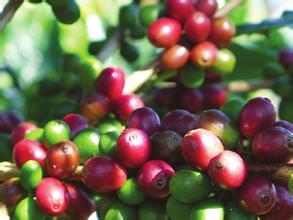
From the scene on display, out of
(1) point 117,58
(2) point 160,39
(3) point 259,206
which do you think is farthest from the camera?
(1) point 117,58

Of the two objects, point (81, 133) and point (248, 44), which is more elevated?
point (81, 133)

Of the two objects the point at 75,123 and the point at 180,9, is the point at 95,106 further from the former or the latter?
the point at 180,9

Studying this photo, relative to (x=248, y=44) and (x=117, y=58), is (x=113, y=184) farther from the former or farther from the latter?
(x=248, y=44)

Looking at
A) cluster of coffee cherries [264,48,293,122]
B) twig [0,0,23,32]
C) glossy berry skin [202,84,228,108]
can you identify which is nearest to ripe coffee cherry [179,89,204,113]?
glossy berry skin [202,84,228,108]

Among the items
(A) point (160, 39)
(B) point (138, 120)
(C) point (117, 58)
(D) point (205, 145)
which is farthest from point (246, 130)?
(C) point (117, 58)

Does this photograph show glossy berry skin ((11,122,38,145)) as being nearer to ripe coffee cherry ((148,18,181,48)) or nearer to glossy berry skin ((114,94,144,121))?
glossy berry skin ((114,94,144,121))

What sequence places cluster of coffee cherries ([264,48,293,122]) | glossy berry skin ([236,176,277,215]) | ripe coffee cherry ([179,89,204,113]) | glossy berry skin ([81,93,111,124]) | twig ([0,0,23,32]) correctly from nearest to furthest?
glossy berry skin ([236,176,277,215]) < twig ([0,0,23,32]) < glossy berry skin ([81,93,111,124]) < ripe coffee cherry ([179,89,204,113]) < cluster of coffee cherries ([264,48,293,122])

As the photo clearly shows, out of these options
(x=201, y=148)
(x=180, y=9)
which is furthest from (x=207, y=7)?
(x=201, y=148)

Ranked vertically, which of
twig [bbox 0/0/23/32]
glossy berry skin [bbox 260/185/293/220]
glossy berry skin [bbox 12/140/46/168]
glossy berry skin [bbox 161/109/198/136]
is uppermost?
twig [bbox 0/0/23/32]
